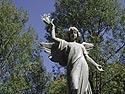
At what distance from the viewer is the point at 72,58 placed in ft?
30.2

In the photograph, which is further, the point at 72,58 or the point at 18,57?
the point at 18,57

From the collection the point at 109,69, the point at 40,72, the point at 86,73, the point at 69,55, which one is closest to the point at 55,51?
the point at 69,55

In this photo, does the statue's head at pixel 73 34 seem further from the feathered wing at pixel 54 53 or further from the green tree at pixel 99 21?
the green tree at pixel 99 21

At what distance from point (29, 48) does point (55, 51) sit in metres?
19.6

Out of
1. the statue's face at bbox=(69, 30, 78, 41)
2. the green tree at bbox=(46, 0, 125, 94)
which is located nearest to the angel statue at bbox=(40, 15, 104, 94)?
the statue's face at bbox=(69, 30, 78, 41)

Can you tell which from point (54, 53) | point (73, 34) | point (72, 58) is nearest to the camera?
point (72, 58)

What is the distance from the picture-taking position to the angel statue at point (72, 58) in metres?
8.80

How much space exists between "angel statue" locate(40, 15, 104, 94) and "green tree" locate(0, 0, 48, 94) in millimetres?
17050

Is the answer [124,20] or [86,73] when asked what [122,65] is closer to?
[124,20]

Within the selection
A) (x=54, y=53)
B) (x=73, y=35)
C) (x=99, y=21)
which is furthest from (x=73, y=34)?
(x=99, y=21)

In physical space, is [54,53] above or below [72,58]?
above

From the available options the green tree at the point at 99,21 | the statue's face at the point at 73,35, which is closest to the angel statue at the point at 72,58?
the statue's face at the point at 73,35

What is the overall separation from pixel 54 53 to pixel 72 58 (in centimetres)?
55

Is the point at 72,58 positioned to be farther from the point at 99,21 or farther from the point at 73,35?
the point at 99,21
